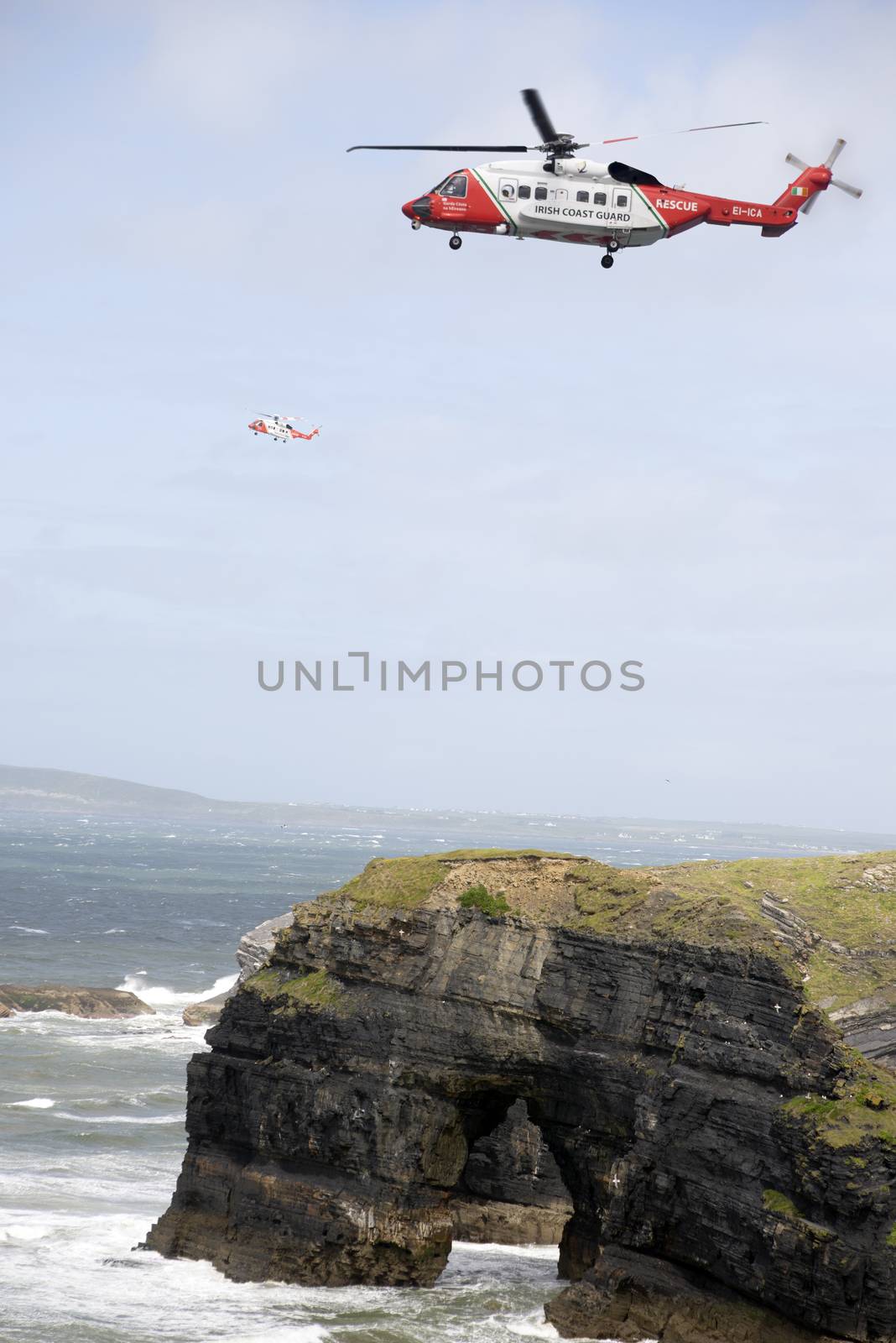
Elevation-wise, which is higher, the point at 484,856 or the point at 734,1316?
the point at 484,856

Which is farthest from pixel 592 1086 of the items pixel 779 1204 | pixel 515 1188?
pixel 515 1188

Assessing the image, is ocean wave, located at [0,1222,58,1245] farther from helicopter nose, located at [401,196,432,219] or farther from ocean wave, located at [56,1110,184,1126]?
helicopter nose, located at [401,196,432,219]

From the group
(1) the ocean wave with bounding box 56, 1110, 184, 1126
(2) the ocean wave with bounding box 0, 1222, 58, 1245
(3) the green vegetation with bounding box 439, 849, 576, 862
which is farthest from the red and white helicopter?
(1) the ocean wave with bounding box 56, 1110, 184, 1126

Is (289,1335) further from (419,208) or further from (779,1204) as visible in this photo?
(419,208)

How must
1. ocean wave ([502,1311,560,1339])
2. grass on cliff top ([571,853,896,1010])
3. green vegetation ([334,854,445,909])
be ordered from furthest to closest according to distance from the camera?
1. green vegetation ([334,854,445,909])
2. grass on cliff top ([571,853,896,1010])
3. ocean wave ([502,1311,560,1339])

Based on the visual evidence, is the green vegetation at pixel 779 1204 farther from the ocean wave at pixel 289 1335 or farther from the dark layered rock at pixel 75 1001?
the dark layered rock at pixel 75 1001

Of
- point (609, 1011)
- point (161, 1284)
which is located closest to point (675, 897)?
point (609, 1011)

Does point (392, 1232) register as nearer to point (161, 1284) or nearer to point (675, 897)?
point (161, 1284)
